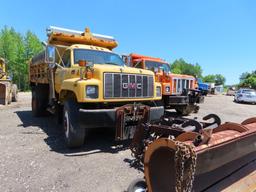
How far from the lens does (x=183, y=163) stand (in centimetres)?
234

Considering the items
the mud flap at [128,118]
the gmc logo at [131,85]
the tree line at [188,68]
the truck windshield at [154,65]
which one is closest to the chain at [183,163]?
the mud flap at [128,118]

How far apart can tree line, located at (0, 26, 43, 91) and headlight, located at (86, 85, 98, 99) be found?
152 ft

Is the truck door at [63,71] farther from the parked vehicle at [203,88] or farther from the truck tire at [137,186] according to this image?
the parked vehicle at [203,88]

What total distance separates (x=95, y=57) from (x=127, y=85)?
1605mm

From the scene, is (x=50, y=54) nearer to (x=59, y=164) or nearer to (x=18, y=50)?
(x=59, y=164)

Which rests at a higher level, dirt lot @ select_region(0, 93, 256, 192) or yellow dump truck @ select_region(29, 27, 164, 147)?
yellow dump truck @ select_region(29, 27, 164, 147)

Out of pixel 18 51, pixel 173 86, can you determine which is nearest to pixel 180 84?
pixel 173 86

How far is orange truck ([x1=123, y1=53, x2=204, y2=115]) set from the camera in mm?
9422

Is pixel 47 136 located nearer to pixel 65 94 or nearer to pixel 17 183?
pixel 65 94

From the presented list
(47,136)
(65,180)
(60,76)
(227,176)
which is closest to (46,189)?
(65,180)

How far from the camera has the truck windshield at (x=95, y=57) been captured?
6.50m

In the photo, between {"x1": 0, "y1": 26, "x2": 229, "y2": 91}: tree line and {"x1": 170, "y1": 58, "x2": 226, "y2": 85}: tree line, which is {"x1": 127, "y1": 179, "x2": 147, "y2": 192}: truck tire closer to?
{"x1": 0, "y1": 26, "x2": 229, "y2": 91}: tree line

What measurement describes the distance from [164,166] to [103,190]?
1.22 metres

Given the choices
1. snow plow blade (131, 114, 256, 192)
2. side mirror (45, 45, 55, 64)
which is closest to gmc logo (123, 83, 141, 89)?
snow plow blade (131, 114, 256, 192)
